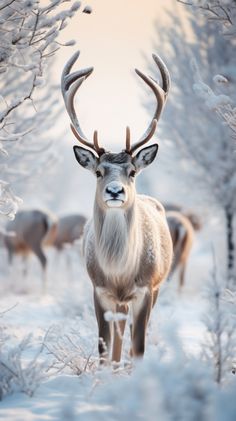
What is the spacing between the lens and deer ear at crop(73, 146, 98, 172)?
531 centimetres

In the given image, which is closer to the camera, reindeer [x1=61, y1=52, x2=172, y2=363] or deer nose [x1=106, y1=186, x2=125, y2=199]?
deer nose [x1=106, y1=186, x2=125, y2=199]

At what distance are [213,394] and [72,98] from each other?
3204mm

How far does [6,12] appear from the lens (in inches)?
173

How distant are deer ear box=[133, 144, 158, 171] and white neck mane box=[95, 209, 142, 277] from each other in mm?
434

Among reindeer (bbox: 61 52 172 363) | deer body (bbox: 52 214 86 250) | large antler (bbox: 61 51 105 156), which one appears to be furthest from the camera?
deer body (bbox: 52 214 86 250)

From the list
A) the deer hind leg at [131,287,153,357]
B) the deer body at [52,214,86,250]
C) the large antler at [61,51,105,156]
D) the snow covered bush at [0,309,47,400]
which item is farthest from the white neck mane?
the deer body at [52,214,86,250]

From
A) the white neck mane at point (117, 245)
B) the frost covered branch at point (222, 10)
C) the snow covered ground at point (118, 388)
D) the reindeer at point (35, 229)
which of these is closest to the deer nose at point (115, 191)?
the white neck mane at point (117, 245)

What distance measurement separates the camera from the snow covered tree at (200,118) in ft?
39.2

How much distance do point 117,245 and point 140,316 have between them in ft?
1.84

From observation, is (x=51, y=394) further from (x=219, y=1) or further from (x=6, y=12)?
(x=219, y=1)

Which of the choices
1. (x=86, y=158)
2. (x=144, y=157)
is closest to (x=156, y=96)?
(x=144, y=157)

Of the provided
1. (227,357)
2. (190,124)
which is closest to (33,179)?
(190,124)

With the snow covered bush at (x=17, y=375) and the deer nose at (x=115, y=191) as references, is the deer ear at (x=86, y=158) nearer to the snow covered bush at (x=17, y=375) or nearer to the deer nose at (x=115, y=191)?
the deer nose at (x=115, y=191)

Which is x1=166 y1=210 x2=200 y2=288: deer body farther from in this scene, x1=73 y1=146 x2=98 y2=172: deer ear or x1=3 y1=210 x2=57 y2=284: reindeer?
x1=73 y1=146 x2=98 y2=172: deer ear
